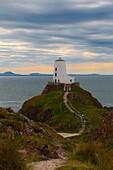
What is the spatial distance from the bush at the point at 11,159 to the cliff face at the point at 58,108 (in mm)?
44560

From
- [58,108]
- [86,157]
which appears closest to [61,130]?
[58,108]

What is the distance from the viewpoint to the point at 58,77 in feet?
325

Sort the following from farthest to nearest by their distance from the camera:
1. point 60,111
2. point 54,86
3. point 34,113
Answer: point 54,86
point 34,113
point 60,111

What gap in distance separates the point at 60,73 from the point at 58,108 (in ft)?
88.6

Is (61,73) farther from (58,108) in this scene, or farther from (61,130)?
(61,130)

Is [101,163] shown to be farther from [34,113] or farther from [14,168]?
[34,113]

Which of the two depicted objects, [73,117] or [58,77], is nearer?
[73,117]

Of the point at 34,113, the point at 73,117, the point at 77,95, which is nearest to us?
the point at 73,117

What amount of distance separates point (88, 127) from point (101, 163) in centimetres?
4436

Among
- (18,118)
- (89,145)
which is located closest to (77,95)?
(18,118)

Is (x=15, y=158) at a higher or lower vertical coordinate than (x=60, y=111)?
higher

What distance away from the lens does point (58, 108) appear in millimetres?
73000

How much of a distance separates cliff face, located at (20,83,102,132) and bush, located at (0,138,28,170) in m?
44.6

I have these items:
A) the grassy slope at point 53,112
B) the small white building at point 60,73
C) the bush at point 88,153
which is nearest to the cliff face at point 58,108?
the grassy slope at point 53,112
